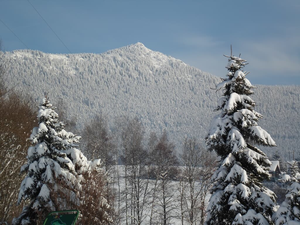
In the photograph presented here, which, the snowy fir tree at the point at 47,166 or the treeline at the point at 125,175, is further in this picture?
the treeline at the point at 125,175

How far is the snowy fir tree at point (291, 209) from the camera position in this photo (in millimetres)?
9945

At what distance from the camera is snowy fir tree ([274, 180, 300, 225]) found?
32.6 feet

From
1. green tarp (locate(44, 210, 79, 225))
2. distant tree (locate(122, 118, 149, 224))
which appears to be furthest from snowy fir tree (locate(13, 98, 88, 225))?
distant tree (locate(122, 118, 149, 224))

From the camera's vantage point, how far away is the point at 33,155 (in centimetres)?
1366

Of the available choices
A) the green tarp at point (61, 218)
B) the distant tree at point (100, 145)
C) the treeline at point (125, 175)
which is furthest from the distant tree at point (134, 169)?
the green tarp at point (61, 218)

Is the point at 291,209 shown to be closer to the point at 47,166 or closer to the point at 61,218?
the point at 61,218

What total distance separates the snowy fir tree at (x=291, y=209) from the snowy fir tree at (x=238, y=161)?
1461mm

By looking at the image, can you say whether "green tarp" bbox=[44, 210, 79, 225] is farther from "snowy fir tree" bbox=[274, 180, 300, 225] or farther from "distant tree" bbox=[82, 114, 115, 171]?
"distant tree" bbox=[82, 114, 115, 171]

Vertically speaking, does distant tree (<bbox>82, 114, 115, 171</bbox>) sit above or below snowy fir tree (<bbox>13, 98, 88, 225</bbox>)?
above

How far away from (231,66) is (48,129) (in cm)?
803

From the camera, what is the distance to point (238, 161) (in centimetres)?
1299

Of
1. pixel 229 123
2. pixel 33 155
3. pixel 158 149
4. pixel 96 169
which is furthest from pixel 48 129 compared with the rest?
pixel 158 149

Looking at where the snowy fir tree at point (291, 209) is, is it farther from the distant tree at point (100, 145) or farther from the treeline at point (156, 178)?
the distant tree at point (100, 145)

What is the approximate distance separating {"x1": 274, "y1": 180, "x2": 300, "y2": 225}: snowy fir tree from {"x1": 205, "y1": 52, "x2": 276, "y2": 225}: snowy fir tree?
1.46 m
